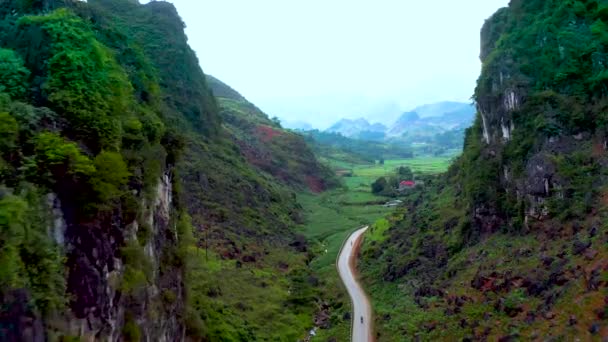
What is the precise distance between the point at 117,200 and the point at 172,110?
206ft

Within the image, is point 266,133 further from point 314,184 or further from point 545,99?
point 545,99

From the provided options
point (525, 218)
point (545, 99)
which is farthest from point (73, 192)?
point (545, 99)

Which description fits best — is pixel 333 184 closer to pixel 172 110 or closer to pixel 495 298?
pixel 172 110

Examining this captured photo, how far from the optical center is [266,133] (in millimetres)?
132000

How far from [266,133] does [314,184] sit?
67.9 ft

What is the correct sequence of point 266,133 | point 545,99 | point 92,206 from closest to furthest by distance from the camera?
point 92,206 < point 545,99 < point 266,133

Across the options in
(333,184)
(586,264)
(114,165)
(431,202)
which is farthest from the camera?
(333,184)

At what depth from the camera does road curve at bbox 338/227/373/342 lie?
44188 mm

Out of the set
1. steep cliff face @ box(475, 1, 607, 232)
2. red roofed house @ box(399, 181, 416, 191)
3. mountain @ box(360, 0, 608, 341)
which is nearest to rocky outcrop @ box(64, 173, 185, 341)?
mountain @ box(360, 0, 608, 341)

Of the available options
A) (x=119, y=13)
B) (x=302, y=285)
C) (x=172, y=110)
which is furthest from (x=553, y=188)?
(x=119, y=13)

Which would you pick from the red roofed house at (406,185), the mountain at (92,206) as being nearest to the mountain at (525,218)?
the mountain at (92,206)

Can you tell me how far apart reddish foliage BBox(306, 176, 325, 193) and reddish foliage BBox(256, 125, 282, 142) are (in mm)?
14881

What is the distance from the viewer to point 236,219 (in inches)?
2746

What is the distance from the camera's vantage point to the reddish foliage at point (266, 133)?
12788 cm
